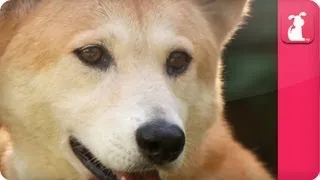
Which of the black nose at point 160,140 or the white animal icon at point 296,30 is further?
the white animal icon at point 296,30

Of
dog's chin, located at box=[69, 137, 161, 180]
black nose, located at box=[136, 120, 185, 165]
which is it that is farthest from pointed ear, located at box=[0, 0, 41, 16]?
black nose, located at box=[136, 120, 185, 165]

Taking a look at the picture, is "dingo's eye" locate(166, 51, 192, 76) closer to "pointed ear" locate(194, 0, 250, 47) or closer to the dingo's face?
the dingo's face

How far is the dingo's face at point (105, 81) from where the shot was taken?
2.13 metres

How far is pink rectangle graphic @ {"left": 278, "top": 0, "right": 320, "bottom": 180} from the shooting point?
254 centimetres

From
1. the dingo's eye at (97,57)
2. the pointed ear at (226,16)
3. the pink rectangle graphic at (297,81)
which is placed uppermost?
the dingo's eye at (97,57)

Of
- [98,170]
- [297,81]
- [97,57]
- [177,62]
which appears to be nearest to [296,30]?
[297,81]

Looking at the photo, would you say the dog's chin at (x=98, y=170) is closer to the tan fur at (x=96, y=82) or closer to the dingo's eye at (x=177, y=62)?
the tan fur at (x=96, y=82)

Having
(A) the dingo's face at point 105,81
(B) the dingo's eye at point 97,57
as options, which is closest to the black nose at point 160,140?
(A) the dingo's face at point 105,81

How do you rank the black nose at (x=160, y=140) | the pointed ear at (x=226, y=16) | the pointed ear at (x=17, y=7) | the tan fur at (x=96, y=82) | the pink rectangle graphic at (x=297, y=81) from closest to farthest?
the black nose at (x=160, y=140), the tan fur at (x=96, y=82), the pointed ear at (x=17, y=7), the pink rectangle graphic at (x=297, y=81), the pointed ear at (x=226, y=16)

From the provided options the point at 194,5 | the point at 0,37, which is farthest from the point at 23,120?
the point at 194,5

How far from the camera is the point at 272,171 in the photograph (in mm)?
2646

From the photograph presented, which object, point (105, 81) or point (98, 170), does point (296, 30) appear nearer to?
point (105, 81)

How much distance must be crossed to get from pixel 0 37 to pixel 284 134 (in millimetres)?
996

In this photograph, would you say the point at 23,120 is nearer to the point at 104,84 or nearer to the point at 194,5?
the point at 104,84
